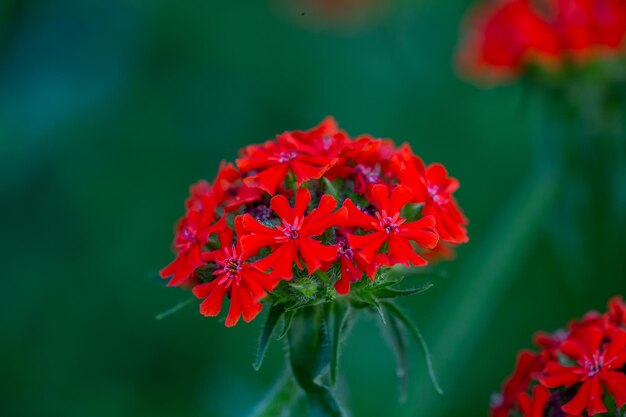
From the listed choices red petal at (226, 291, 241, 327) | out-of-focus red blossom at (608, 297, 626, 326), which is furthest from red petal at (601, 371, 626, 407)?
red petal at (226, 291, 241, 327)

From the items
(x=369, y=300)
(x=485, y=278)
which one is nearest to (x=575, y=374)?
(x=369, y=300)

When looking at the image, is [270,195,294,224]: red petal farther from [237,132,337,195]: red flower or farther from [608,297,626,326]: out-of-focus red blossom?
[608,297,626,326]: out-of-focus red blossom

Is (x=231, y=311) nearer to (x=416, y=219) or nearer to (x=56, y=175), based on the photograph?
(x=416, y=219)

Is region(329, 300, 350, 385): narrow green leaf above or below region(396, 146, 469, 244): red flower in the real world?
below

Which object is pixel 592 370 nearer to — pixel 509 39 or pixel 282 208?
pixel 282 208

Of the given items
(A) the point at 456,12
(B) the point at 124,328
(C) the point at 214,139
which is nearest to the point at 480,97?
(A) the point at 456,12

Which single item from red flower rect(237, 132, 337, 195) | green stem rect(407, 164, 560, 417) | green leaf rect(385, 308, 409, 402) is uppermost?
red flower rect(237, 132, 337, 195)
